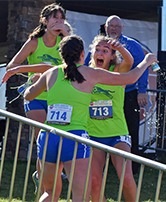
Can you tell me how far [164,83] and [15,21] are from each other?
312 centimetres

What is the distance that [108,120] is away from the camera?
3.65 m

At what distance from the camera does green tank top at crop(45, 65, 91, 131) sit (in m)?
2.91

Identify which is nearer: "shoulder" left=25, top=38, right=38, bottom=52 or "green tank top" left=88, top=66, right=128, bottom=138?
"green tank top" left=88, top=66, right=128, bottom=138

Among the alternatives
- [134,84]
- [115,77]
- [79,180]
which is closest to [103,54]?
[115,77]

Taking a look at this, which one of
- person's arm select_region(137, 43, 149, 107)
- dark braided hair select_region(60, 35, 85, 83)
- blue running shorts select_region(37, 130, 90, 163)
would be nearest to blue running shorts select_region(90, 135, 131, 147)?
blue running shorts select_region(37, 130, 90, 163)

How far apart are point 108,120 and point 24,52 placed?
1.22 m

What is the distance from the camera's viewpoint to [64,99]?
9.63ft

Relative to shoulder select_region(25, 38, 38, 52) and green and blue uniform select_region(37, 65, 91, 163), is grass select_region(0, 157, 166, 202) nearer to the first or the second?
shoulder select_region(25, 38, 38, 52)

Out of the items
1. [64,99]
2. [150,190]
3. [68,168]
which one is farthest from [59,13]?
[150,190]

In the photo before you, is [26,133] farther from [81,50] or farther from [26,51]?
[81,50]

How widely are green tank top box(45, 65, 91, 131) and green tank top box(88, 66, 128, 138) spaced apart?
0.66 meters

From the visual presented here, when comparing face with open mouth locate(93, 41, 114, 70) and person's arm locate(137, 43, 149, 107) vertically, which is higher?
face with open mouth locate(93, 41, 114, 70)

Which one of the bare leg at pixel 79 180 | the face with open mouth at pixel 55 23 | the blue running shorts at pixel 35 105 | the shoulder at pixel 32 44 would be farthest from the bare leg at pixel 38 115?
the bare leg at pixel 79 180

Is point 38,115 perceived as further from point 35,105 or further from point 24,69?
point 24,69
